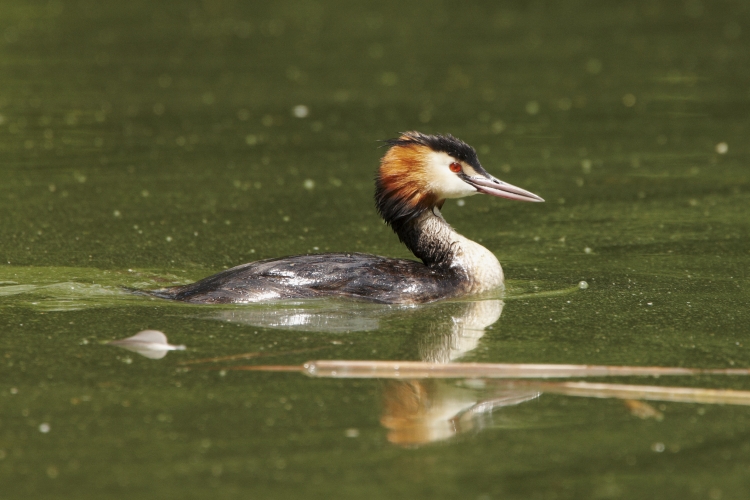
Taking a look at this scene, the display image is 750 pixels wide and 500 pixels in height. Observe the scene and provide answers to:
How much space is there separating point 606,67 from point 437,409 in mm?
10986

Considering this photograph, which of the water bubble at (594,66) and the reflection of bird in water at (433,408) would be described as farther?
the water bubble at (594,66)

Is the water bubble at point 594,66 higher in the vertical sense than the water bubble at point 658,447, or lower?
higher

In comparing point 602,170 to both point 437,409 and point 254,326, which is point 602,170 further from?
point 437,409

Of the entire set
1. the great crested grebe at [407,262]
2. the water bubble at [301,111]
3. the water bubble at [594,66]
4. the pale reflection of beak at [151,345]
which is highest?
the water bubble at [594,66]

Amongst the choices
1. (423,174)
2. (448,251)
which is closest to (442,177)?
(423,174)

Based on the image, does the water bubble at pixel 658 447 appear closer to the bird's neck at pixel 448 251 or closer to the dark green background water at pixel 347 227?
the dark green background water at pixel 347 227

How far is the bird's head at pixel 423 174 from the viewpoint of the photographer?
7191 millimetres

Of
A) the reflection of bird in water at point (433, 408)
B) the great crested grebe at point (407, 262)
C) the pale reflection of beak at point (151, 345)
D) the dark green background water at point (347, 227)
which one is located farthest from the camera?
the great crested grebe at point (407, 262)

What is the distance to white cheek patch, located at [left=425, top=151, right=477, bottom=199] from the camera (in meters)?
7.20

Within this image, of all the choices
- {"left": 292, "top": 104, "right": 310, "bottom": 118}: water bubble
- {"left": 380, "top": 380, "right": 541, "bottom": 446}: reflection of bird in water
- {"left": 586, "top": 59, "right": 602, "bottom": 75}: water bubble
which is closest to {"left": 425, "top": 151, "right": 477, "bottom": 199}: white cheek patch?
{"left": 380, "top": 380, "right": 541, "bottom": 446}: reflection of bird in water

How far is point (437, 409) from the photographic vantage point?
16.7ft

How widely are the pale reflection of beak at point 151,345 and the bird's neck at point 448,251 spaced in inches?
78.4

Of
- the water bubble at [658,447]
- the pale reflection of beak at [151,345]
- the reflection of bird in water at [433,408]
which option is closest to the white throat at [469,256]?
the reflection of bird in water at [433,408]

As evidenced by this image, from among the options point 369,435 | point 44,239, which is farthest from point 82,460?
point 44,239
